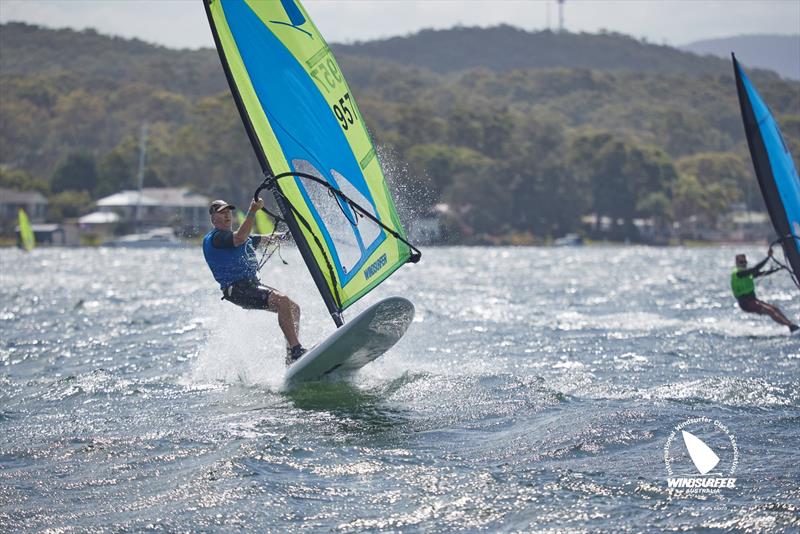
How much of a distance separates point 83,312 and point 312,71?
42.0ft

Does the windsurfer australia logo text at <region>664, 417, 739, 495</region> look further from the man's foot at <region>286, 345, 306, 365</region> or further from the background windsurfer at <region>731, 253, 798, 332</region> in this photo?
the background windsurfer at <region>731, 253, 798, 332</region>

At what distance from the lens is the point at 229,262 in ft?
30.4

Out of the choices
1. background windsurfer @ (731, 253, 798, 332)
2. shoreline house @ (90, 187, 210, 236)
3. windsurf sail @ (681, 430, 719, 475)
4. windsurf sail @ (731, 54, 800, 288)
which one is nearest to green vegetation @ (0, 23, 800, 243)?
shoreline house @ (90, 187, 210, 236)

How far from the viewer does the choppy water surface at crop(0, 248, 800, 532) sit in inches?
220

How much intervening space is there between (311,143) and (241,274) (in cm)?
132

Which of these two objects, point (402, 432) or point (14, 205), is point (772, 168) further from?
point (14, 205)

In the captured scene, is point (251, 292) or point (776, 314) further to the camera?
point (776, 314)

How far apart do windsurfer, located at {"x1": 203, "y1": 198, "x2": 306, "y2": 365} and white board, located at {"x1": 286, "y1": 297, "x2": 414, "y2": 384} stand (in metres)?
0.26

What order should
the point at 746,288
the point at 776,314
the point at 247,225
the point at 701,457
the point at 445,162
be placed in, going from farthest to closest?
the point at 445,162, the point at 746,288, the point at 776,314, the point at 247,225, the point at 701,457

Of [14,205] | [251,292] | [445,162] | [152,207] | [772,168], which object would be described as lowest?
[14,205]

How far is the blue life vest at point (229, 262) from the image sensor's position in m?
Result: 9.23

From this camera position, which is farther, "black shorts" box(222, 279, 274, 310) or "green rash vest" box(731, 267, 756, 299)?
"green rash vest" box(731, 267, 756, 299)

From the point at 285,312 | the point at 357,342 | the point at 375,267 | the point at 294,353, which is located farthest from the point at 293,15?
the point at 294,353

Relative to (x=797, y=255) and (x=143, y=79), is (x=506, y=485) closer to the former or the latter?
(x=797, y=255)
